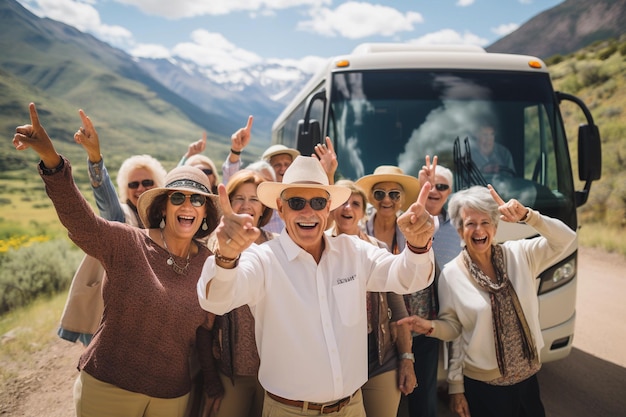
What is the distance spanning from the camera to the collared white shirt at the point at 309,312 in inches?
80.4

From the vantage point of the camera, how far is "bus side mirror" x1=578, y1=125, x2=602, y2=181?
4520 millimetres

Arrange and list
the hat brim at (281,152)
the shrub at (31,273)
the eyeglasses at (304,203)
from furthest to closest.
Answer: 1. the shrub at (31,273)
2. the hat brim at (281,152)
3. the eyeglasses at (304,203)

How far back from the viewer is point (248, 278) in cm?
199

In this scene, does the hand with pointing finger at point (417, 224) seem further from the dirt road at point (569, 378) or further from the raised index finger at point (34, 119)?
the dirt road at point (569, 378)

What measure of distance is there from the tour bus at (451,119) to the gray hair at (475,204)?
52.7 inches

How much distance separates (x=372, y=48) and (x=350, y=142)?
5.73 ft

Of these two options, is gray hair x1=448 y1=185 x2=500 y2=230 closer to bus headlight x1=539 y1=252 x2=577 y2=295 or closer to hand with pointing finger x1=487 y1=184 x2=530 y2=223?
hand with pointing finger x1=487 y1=184 x2=530 y2=223

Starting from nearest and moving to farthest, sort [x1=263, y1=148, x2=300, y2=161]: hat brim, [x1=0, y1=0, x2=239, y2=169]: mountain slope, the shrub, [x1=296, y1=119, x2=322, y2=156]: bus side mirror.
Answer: [x1=296, y1=119, x2=322, y2=156]: bus side mirror < [x1=263, y1=148, x2=300, y2=161]: hat brim < the shrub < [x1=0, y1=0, x2=239, y2=169]: mountain slope

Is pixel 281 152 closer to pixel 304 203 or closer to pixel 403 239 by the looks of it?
pixel 403 239

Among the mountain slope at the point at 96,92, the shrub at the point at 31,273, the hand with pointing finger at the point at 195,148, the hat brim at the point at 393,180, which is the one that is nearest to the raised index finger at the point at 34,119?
the hat brim at the point at 393,180

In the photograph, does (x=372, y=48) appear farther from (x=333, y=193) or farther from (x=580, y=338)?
(x=580, y=338)

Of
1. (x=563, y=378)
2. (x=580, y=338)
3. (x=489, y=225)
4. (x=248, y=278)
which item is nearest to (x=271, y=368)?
(x=248, y=278)

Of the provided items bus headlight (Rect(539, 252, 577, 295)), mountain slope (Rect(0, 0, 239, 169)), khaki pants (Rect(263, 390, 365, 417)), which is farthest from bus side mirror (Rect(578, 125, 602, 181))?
mountain slope (Rect(0, 0, 239, 169))

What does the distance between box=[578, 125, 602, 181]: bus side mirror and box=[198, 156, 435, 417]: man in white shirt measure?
343cm
